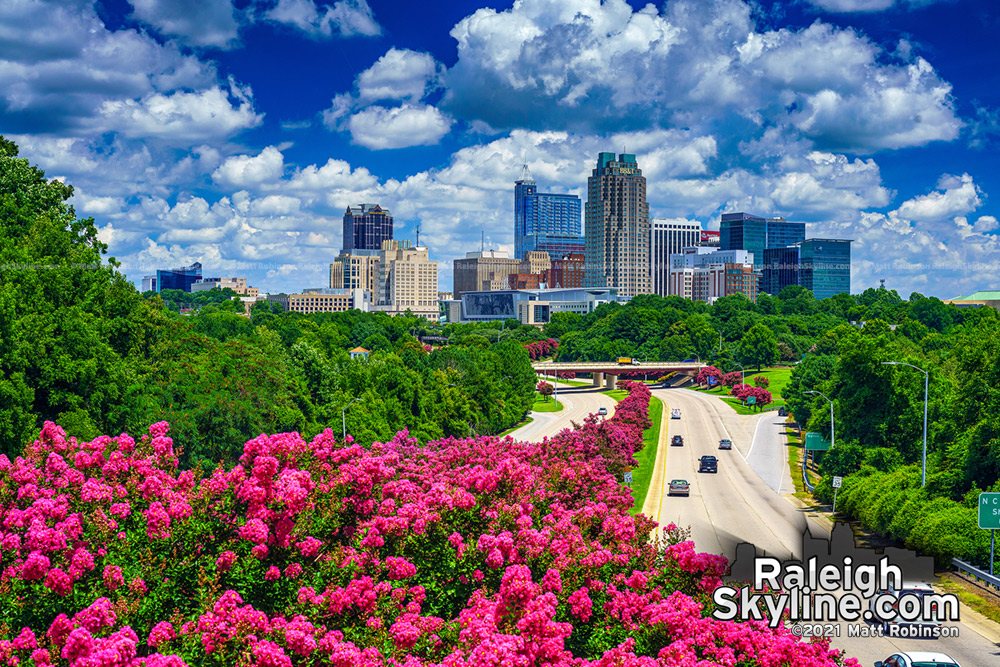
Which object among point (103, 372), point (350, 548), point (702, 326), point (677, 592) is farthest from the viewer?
point (702, 326)

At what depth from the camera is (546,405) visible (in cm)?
12481

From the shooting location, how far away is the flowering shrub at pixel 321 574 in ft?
38.8

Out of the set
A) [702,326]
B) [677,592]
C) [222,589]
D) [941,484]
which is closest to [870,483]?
[941,484]

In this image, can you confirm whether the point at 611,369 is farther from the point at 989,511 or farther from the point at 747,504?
the point at 989,511

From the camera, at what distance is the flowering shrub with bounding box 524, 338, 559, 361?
620ft

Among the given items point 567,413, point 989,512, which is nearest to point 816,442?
point 989,512

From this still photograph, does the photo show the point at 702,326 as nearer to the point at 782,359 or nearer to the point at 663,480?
the point at 782,359

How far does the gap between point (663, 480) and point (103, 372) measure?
36629 millimetres

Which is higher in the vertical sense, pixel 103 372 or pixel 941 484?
pixel 103 372

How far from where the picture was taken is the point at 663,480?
62.6m

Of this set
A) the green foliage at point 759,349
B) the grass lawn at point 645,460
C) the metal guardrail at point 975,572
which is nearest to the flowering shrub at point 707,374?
the green foliage at point 759,349

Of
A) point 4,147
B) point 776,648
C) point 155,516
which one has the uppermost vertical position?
point 4,147

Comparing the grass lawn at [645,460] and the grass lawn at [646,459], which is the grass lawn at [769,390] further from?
the grass lawn at [645,460]

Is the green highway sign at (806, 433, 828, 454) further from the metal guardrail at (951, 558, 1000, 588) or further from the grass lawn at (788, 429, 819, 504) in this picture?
the metal guardrail at (951, 558, 1000, 588)
